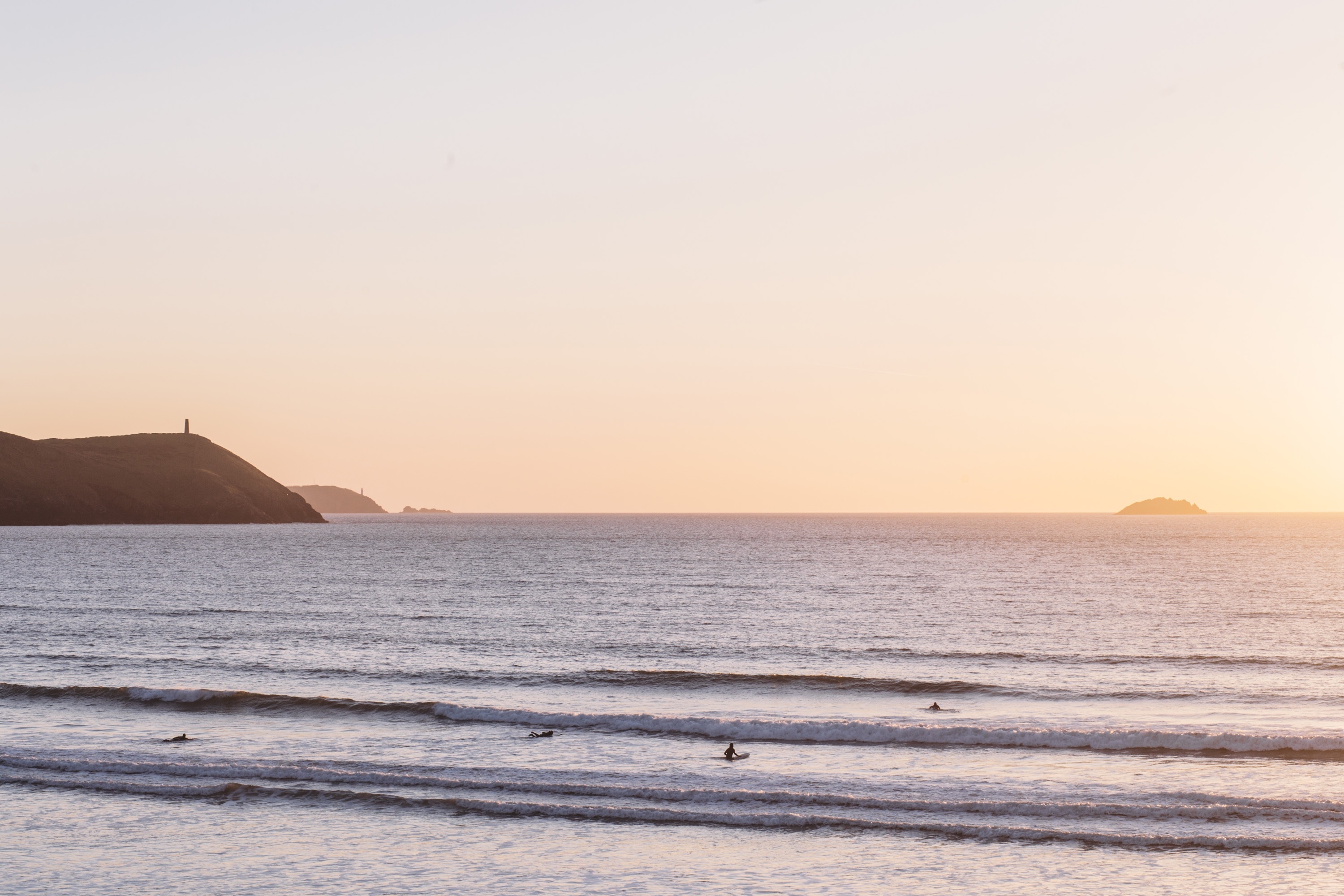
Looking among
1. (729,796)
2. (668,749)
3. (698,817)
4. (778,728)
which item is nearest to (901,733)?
(778,728)

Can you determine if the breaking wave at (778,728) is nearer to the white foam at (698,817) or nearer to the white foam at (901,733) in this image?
the white foam at (901,733)

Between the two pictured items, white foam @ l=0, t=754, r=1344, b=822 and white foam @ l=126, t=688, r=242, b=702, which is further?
white foam @ l=126, t=688, r=242, b=702

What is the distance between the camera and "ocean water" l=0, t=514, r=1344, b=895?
1738 cm

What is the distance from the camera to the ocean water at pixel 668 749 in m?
17.4

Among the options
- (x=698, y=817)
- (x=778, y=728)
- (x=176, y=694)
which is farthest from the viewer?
(x=176, y=694)

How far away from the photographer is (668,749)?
26922 millimetres

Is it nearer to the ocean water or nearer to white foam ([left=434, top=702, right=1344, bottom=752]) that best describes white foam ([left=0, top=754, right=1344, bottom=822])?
the ocean water

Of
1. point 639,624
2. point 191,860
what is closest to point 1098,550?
point 639,624

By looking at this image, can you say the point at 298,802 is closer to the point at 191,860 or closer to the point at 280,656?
the point at 191,860

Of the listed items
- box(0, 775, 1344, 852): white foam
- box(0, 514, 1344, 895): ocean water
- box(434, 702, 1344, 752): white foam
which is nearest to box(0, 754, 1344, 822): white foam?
box(0, 514, 1344, 895): ocean water

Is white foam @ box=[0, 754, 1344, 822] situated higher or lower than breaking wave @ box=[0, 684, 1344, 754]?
Result: higher

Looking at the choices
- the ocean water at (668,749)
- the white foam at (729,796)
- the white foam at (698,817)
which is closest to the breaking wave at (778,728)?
the ocean water at (668,749)

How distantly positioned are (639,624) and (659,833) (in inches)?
1469

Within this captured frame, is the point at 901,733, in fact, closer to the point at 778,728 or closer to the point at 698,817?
the point at 778,728
